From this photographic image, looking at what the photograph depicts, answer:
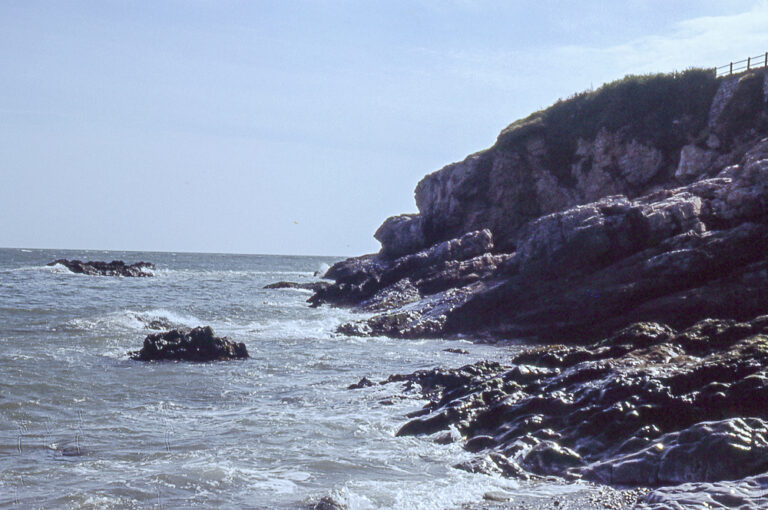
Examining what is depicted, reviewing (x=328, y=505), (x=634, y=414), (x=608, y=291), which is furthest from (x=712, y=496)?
(x=608, y=291)

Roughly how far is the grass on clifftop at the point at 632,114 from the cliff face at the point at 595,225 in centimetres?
8

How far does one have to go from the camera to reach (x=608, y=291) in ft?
67.7

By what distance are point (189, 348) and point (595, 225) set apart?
14186mm

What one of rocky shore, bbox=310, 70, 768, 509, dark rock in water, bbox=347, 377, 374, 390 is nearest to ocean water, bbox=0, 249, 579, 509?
dark rock in water, bbox=347, 377, 374, 390

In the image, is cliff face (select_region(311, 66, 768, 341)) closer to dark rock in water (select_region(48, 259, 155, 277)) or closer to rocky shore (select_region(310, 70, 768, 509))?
rocky shore (select_region(310, 70, 768, 509))

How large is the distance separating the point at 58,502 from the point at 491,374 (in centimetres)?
853

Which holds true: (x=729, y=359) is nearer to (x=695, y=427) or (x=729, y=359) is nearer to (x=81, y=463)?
(x=695, y=427)

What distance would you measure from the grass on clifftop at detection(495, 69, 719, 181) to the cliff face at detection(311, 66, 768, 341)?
3.3 inches

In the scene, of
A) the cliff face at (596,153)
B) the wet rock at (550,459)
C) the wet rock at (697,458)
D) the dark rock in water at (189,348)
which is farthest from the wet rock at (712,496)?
the cliff face at (596,153)

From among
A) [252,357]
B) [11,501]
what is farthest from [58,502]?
[252,357]

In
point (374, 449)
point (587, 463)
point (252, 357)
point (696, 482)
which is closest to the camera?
point (696, 482)

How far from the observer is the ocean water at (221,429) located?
25.3 ft

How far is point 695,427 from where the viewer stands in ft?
25.7

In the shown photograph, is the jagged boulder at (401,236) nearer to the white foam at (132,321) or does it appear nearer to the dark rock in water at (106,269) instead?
the white foam at (132,321)
